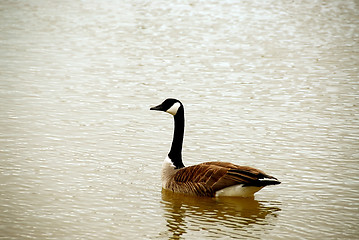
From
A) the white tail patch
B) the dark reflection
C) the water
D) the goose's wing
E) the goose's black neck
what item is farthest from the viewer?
the goose's black neck

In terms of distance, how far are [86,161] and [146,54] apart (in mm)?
6571

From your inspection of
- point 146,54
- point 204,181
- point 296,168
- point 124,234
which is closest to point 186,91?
point 146,54

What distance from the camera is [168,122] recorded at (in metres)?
10.1

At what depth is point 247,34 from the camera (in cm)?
1697

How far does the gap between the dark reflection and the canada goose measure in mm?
108

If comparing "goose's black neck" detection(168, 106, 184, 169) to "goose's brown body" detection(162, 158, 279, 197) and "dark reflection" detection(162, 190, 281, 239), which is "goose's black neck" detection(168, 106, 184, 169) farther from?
"dark reflection" detection(162, 190, 281, 239)

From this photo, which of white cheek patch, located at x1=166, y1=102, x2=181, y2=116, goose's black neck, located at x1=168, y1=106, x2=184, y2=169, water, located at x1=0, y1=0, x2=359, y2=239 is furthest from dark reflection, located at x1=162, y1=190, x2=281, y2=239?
white cheek patch, located at x1=166, y1=102, x2=181, y2=116

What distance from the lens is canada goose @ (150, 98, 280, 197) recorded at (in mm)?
6793

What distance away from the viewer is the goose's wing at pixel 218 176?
6742 mm

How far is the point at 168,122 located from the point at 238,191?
3.30 meters

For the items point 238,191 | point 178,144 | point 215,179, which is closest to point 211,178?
point 215,179

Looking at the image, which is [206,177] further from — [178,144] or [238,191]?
[178,144]

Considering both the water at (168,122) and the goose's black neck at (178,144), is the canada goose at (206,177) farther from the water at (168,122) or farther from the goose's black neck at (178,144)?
the water at (168,122)

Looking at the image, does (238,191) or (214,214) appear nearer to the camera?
(214,214)
